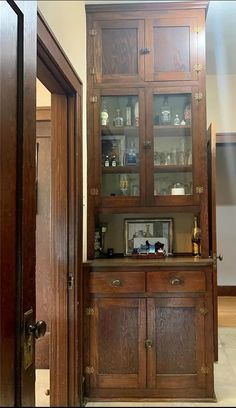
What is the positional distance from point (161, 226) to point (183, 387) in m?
1.11

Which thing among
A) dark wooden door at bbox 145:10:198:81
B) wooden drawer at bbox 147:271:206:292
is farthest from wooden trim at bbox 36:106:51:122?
wooden drawer at bbox 147:271:206:292

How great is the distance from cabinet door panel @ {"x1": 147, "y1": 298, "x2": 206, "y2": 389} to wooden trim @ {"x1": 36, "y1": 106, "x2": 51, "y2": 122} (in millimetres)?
1552

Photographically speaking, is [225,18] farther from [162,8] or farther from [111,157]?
[111,157]

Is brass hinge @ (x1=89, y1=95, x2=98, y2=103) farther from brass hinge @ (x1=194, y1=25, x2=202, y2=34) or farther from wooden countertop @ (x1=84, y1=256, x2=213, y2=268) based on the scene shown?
wooden countertop @ (x1=84, y1=256, x2=213, y2=268)

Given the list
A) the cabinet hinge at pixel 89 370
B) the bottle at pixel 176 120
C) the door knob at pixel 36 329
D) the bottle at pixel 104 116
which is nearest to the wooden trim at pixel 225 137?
the bottle at pixel 176 120

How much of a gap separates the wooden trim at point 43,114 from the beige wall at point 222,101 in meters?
1.70

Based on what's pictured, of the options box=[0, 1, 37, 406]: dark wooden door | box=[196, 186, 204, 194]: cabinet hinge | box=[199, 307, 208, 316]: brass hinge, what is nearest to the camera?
box=[0, 1, 37, 406]: dark wooden door

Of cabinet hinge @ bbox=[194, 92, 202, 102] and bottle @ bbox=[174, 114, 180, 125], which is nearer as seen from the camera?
cabinet hinge @ bbox=[194, 92, 202, 102]

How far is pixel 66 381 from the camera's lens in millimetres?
2184

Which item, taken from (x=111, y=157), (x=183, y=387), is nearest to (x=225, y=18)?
(x=111, y=157)

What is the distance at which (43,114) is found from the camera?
2.85 m

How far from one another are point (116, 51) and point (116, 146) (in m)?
0.66

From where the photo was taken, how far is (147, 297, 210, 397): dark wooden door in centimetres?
235

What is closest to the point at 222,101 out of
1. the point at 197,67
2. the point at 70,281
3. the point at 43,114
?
the point at 197,67
